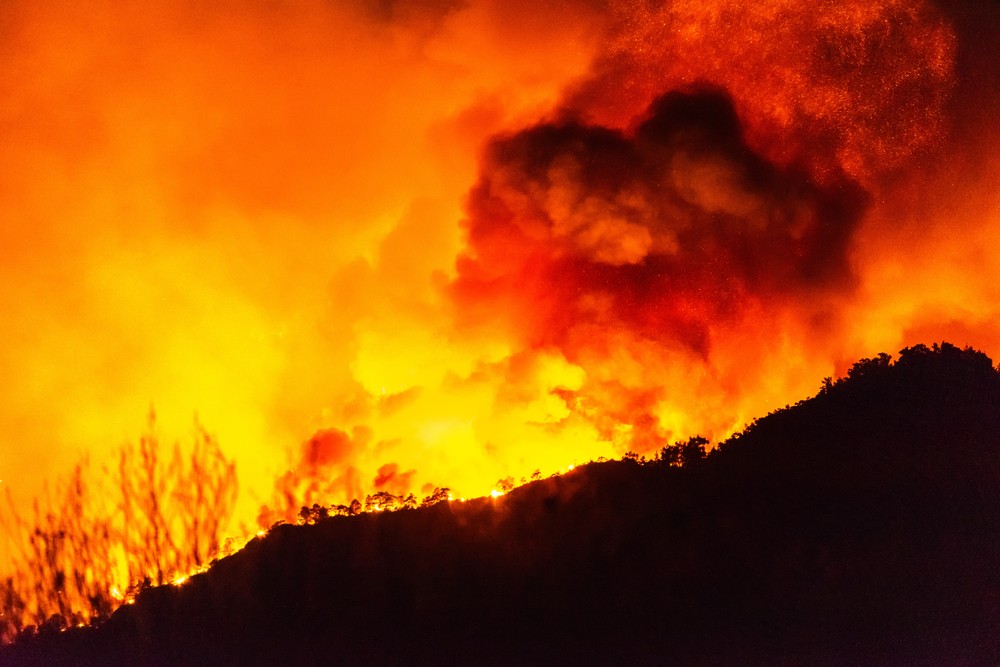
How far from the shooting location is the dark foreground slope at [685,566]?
1349cm

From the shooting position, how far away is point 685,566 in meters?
14.6

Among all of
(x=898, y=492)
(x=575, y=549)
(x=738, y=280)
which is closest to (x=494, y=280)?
(x=738, y=280)

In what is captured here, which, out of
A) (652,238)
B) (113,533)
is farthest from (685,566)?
(113,533)

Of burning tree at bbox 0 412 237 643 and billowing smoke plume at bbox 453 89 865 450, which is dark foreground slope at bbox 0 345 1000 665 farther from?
billowing smoke plume at bbox 453 89 865 450

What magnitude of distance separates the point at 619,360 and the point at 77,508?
13651mm

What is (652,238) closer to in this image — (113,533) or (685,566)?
(685,566)

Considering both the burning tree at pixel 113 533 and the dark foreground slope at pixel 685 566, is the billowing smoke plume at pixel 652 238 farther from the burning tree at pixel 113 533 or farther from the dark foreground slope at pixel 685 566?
the burning tree at pixel 113 533

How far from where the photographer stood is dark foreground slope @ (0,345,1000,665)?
44.3 feet

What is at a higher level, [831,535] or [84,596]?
[84,596]

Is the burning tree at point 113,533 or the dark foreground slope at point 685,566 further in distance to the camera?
the burning tree at point 113,533

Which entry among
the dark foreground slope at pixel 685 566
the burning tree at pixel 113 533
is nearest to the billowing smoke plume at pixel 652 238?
the dark foreground slope at pixel 685 566

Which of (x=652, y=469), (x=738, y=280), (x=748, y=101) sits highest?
(x=748, y=101)

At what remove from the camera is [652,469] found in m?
16.4

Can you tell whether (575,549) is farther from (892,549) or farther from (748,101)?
(748,101)
